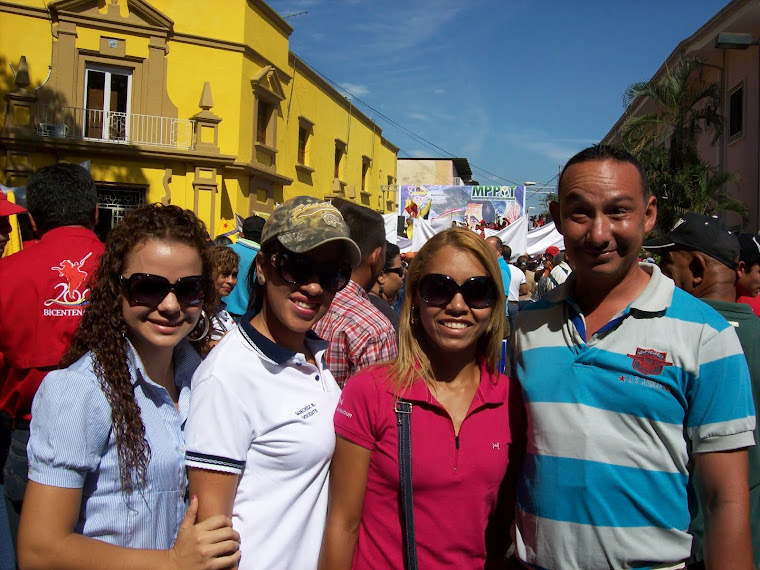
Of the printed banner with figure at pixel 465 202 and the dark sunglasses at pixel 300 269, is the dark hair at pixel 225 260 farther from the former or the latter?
the printed banner with figure at pixel 465 202

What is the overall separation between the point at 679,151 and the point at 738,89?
253cm

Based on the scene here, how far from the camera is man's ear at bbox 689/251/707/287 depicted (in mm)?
3142

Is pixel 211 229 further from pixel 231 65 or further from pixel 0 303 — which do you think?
pixel 0 303

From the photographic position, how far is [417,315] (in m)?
2.25

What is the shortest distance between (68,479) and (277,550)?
2.06 ft

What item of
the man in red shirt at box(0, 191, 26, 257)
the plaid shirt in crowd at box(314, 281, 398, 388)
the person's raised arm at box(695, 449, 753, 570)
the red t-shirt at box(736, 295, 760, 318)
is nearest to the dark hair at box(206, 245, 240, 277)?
the man in red shirt at box(0, 191, 26, 257)

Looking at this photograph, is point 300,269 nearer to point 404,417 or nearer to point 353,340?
point 404,417

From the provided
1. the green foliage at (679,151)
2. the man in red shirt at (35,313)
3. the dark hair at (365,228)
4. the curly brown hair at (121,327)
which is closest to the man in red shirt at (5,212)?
the man in red shirt at (35,313)

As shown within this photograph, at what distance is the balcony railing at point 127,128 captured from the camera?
1480 centimetres

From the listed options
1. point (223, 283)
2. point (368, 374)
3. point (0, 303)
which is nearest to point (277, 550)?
point (368, 374)

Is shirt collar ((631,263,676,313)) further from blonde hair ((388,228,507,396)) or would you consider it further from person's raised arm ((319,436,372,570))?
person's raised arm ((319,436,372,570))

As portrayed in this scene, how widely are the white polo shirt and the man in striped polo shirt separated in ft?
2.36

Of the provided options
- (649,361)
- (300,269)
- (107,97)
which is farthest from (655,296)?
(107,97)

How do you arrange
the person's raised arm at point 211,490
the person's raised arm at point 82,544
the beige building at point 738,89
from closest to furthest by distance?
the person's raised arm at point 82,544 → the person's raised arm at point 211,490 → the beige building at point 738,89
